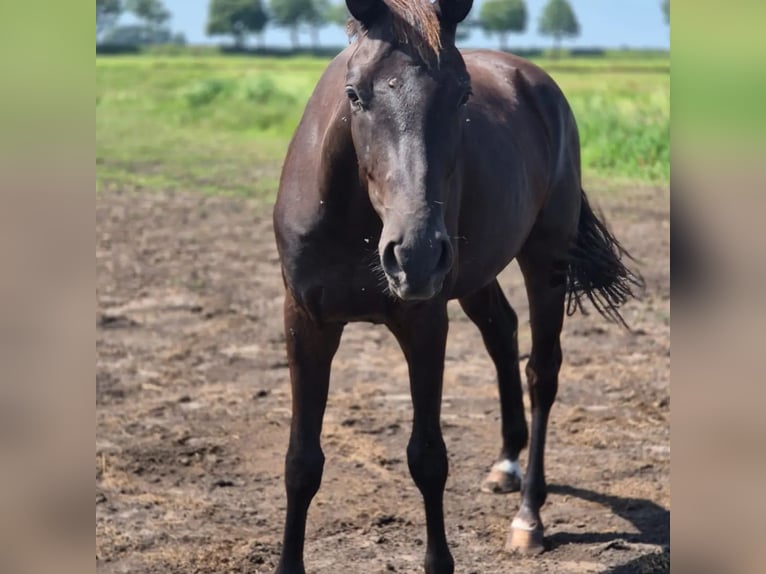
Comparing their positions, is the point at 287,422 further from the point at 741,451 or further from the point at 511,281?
the point at 741,451

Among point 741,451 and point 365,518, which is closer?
point 741,451

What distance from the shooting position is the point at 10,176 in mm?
1077

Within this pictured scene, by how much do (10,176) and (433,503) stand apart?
3.08 metres

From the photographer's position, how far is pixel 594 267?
5.10 m

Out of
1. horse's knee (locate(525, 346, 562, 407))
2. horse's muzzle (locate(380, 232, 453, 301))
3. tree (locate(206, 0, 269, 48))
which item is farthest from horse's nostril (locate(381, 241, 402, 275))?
tree (locate(206, 0, 269, 48))

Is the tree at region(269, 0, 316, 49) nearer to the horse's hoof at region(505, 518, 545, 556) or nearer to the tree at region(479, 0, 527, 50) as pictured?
the tree at region(479, 0, 527, 50)

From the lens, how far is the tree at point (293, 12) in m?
81.8

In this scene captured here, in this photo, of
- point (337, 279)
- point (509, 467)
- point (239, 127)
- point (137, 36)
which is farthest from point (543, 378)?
point (137, 36)

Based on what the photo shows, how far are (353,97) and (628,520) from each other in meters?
2.78

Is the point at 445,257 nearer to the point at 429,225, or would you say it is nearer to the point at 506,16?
the point at 429,225

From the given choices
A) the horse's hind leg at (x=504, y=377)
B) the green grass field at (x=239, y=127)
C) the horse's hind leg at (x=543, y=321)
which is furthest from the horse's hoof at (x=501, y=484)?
the green grass field at (x=239, y=127)

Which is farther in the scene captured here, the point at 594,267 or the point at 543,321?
the point at 594,267

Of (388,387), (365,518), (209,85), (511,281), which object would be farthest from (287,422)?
(209,85)

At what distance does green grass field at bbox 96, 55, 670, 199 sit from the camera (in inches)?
606
